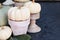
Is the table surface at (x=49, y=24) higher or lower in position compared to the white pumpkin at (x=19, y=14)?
lower

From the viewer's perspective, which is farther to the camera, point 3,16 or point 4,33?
point 3,16

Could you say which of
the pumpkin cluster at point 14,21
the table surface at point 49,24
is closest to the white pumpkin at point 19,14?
the pumpkin cluster at point 14,21

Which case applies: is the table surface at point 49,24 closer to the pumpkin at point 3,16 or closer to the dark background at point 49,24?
the dark background at point 49,24

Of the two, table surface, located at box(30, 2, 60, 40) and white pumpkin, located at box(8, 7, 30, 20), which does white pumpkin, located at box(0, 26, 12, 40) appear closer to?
white pumpkin, located at box(8, 7, 30, 20)

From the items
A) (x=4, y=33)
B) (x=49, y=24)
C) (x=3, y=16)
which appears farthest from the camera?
(x=49, y=24)

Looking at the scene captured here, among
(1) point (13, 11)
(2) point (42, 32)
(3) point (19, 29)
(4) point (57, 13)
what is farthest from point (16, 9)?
(4) point (57, 13)

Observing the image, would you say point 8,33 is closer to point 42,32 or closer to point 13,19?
point 13,19

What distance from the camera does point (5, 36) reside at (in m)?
0.88

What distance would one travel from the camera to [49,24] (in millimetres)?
1216

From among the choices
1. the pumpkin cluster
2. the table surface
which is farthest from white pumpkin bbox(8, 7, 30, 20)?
the table surface

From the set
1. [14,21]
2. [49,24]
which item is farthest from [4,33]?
[49,24]

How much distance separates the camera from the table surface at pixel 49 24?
3.42 feet

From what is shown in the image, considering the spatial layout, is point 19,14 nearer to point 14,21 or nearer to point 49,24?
point 14,21

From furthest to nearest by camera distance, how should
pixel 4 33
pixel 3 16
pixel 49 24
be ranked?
pixel 49 24, pixel 3 16, pixel 4 33
